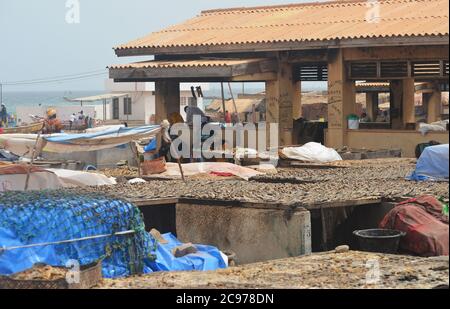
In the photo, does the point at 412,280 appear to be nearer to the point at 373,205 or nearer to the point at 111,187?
the point at 373,205

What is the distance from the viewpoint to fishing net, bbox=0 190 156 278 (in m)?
10.8

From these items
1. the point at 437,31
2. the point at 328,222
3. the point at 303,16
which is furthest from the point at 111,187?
the point at 303,16

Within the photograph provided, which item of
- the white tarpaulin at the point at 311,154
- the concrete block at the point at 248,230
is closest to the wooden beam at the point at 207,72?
the white tarpaulin at the point at 311,154

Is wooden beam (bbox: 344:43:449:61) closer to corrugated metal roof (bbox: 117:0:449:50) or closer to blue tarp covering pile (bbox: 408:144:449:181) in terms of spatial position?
corrugated metal roof (bbox: 117:0:449:50)

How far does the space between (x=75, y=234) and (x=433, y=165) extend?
7256 mm

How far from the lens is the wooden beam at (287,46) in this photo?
71.5 ft

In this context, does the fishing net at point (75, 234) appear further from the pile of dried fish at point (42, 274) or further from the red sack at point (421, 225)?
the red sack at point (421, 225)

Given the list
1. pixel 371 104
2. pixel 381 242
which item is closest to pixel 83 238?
pixel 381 242

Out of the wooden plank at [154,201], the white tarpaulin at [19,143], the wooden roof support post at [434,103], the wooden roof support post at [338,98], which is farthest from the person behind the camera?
the wooden roof support post at [434,103]

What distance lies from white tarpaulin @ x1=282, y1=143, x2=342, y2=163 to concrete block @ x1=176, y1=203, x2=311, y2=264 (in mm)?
7207

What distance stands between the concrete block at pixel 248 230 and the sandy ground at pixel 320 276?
1636 millimetres

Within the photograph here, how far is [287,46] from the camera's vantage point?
2391 cm

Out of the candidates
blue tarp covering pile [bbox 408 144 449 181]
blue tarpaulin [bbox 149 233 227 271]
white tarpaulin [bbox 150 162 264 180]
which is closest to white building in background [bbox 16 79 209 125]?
white tarpaulin [bbox 150 162 264 180]

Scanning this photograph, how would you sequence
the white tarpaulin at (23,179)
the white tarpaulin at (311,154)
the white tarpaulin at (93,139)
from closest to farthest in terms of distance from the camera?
the white tarpaulin at (23,179) → the white tarpaulin at (93,139) → the white tarpaulin at (311,154)
